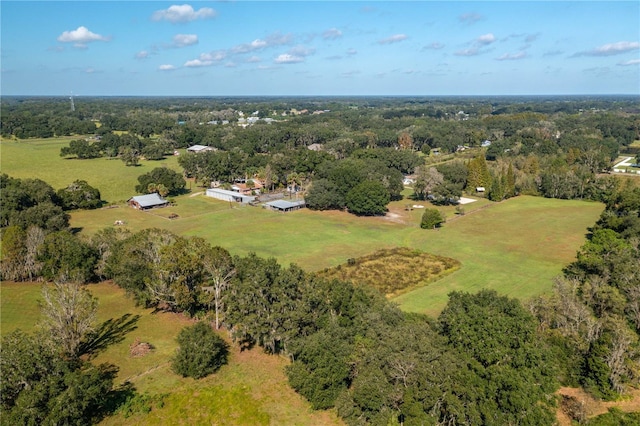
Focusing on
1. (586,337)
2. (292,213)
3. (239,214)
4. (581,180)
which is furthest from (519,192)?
(586,337)

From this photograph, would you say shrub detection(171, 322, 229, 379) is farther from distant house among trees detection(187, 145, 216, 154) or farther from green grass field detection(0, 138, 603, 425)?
distant house among trees detection(187, 145, 216, 154)

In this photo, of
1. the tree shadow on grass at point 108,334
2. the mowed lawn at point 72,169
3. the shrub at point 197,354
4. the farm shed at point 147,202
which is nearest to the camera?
the shrub at point 197,354

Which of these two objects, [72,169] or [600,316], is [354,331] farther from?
[72,169]

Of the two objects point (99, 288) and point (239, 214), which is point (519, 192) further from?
point (99, 288)

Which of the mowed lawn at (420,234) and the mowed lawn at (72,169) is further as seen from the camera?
the mowed lawn at (72,169)

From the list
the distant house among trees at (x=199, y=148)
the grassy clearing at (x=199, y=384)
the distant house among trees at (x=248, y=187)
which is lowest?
the grassy clearing at (x=199, y=384)

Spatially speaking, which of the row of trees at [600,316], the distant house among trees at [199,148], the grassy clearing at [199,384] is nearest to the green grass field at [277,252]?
the grassy clearing at [199,384]

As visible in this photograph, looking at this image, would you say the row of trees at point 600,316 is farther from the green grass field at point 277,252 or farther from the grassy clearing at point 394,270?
the grassy clearing at point 394,270
